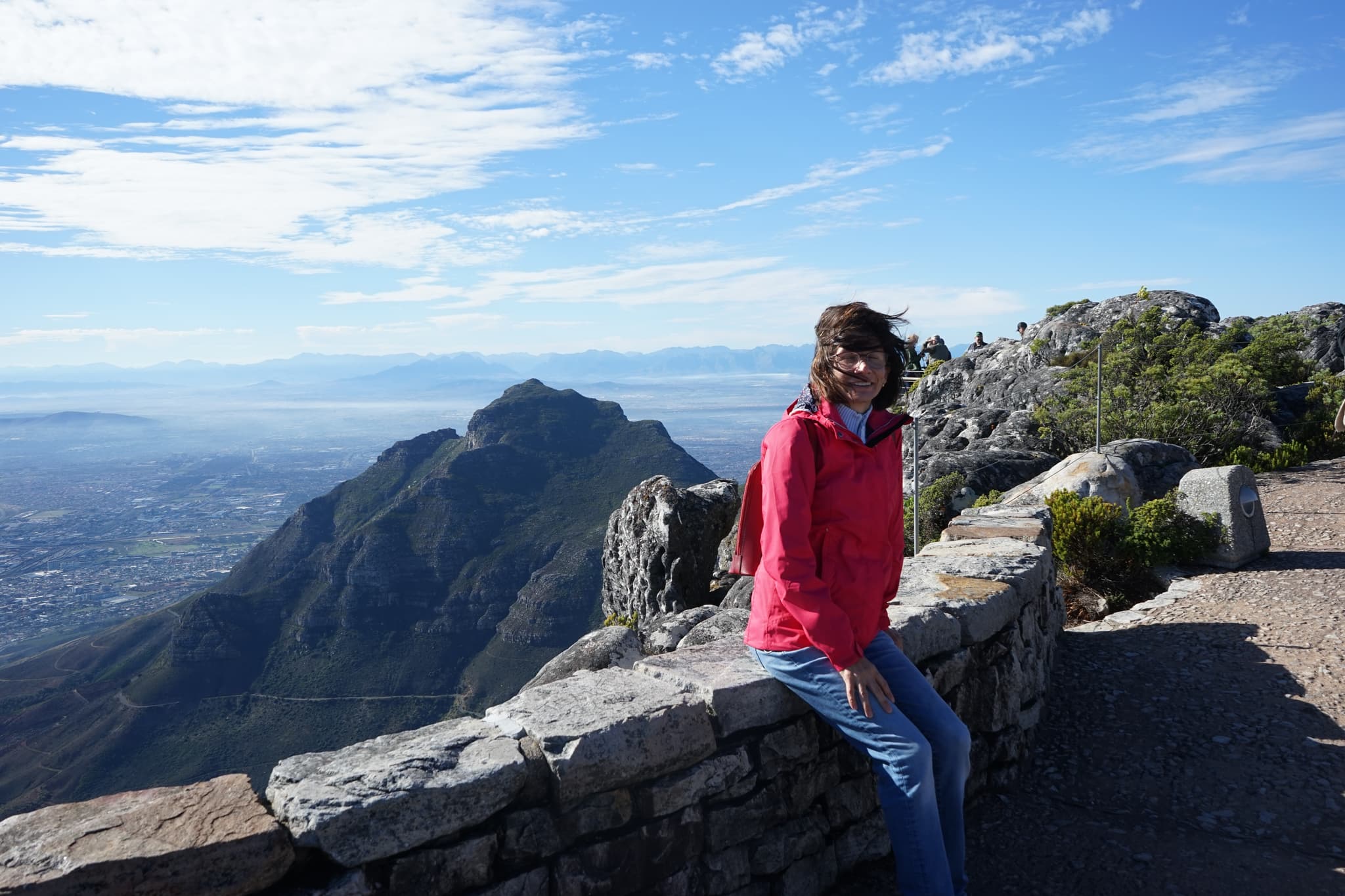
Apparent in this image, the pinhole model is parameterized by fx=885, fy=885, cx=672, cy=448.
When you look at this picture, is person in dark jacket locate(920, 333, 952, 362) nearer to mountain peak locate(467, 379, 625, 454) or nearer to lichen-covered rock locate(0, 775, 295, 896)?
lichen-covered rock locate(0, 775, 295, 896)

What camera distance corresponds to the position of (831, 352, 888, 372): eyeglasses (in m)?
3.18

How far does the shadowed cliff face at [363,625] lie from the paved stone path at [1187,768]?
36848 mm

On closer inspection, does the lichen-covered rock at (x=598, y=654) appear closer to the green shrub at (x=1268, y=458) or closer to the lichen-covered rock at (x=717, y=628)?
the lichen-covered rock at (x=717, y=628)

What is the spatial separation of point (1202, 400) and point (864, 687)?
13.8 m

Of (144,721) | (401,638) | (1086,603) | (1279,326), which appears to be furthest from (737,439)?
(1086,603)

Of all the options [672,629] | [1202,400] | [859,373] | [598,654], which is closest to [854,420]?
[859,373]

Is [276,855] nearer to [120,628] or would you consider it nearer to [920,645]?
[920,645]

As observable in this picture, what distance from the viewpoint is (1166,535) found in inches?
318

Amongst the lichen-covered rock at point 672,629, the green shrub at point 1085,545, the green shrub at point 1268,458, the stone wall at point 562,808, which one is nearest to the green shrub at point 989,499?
the green shrub at point 1085,545

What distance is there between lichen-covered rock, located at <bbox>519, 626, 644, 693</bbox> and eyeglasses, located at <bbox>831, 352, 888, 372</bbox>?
3.54 m

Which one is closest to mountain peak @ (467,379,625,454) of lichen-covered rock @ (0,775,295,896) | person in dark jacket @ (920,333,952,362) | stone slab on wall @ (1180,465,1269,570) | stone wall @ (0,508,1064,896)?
person in dark jacket @ (920,333,952,362)

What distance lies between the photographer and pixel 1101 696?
523 cm

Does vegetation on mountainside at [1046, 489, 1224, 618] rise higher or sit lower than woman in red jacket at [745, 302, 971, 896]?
lower

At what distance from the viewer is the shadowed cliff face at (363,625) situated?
4616 centimetres
